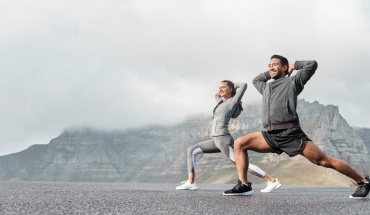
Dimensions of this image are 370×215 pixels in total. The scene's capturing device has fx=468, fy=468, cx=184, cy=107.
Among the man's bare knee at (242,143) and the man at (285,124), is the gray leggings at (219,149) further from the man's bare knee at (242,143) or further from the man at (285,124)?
the man at (285,124)

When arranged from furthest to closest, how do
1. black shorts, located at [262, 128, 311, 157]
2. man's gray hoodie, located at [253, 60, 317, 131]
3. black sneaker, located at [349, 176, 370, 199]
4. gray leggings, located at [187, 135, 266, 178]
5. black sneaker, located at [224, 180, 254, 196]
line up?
gray leggings, located at [187, 135, 266, 178] → black sneaker, located at [224, 180, 254, 196] → black sneaker, located at [349, 176, 370, 199] → man's gray hoodie, located at [253, 60, 317, 131] → black shorts, located at [262, 128, 311, 157]

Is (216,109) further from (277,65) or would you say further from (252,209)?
(252,209)

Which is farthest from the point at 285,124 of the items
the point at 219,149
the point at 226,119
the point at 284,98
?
the point at 219,149

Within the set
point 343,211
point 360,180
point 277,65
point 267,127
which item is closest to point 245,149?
point 267,127

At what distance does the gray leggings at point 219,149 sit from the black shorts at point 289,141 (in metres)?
2.81

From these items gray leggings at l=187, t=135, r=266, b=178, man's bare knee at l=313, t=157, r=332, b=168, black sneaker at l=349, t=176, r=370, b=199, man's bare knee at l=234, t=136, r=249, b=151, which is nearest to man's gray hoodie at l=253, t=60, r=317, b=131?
man's bare knee at l=234, t=136, r=249, b=151

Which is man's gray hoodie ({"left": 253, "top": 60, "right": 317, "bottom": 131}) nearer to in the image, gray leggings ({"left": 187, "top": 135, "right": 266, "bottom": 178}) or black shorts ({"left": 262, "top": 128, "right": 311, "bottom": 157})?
black shorts ({"left": 262, "top": 128, "right": 311, "bottom": 157})

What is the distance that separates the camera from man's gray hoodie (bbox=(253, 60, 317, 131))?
7.57 m

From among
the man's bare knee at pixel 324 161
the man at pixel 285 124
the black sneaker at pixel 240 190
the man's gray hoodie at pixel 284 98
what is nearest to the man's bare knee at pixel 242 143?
the man at pixel 285 124

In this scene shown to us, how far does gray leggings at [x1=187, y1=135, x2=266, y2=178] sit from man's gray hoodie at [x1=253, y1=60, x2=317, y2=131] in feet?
9.47

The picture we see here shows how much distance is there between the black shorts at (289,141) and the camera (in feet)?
24.5

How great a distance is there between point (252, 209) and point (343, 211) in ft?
3.71

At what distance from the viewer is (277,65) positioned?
26.0 ft

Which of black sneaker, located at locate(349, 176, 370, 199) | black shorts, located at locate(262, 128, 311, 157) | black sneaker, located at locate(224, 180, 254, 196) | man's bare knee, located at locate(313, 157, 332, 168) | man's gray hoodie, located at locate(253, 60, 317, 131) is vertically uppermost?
man's gray hoodie, located at locate(253, 60, 317, 131)
